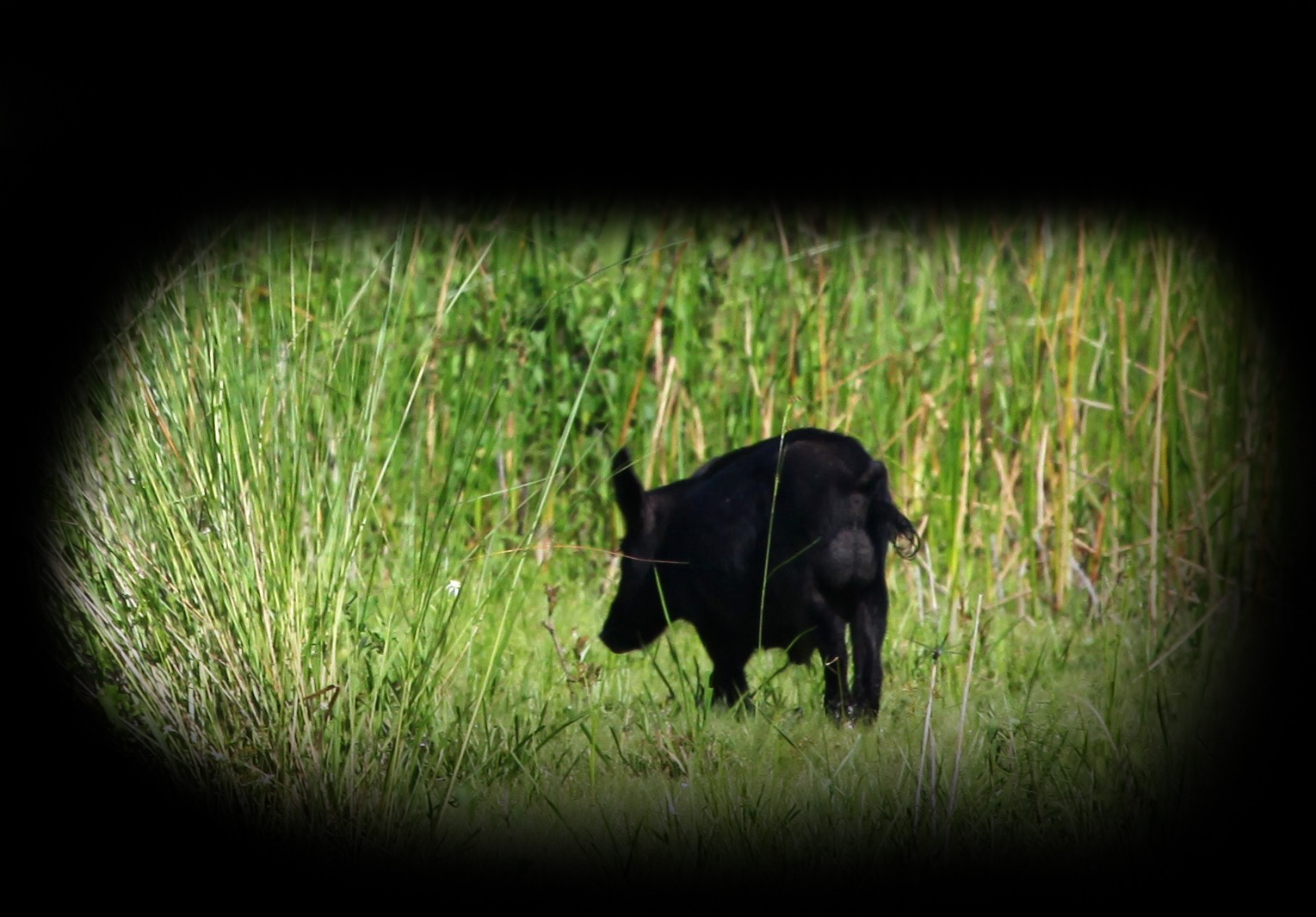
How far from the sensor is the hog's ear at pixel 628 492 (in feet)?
11.8

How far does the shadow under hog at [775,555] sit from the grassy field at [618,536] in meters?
0.19

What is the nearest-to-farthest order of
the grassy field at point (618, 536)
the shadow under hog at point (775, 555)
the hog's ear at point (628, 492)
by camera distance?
the grassy field at point (618, 536) < the hog's ear at point (628, 492) < the shadow under hog at point (775, 555)

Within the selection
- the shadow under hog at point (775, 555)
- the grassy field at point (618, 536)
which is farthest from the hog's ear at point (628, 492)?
the grassy field at point (618, 536)

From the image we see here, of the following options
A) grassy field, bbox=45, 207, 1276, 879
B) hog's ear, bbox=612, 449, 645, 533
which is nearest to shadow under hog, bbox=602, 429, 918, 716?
hog's ear, bbox=612, 449, 645, 533

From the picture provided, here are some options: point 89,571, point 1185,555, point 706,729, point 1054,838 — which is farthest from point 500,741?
point 1185,555

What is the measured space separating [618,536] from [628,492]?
1969mm

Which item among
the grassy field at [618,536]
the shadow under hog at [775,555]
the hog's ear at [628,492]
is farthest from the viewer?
the shadow under hog at [775,555]

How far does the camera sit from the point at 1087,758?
3.45m

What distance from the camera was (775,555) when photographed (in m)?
3.77

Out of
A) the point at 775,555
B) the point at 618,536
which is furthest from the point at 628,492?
the point at 618,536

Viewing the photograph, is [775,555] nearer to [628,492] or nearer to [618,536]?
[628,492]

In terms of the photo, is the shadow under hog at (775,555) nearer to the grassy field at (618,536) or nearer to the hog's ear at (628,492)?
the hog's ear at (628,492)

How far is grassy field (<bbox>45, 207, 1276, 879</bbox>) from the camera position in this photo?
3.14m

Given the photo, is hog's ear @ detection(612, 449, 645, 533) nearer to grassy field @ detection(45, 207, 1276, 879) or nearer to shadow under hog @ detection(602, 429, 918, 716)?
shadow under hog @ detection(602, 429, 918, 716)
